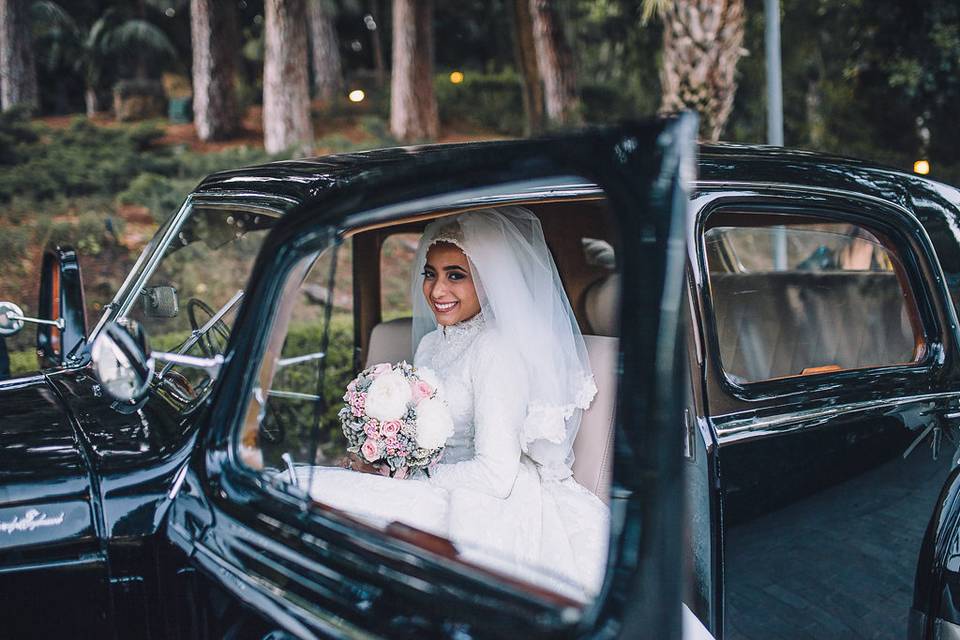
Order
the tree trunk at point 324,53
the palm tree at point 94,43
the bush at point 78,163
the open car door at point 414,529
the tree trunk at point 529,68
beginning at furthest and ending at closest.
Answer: the palm tree at point 94,43
the tree trunk at point 324,53
the tree trunk at point 529,68
the bush at point 78,163
the open car door at point 414,529

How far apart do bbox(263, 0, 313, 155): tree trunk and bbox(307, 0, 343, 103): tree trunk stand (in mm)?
7565

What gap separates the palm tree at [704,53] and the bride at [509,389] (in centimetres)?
530

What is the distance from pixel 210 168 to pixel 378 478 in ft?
35.8

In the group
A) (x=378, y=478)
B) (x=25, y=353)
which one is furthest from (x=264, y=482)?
(x=25, y=353)

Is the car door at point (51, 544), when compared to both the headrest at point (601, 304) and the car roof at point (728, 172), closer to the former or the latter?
the car roof at point (728, 172)

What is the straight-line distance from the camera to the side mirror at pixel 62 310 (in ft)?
9.40

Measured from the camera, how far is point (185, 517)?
64.7 inches

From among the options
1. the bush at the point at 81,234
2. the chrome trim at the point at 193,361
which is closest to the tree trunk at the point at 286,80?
the bush at the point at 81,234

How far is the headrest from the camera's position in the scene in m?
2.85

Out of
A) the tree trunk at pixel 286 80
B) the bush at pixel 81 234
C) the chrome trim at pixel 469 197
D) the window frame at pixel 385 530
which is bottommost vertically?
the window frame at pixel 385 530

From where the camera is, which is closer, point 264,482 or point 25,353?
point 264,482

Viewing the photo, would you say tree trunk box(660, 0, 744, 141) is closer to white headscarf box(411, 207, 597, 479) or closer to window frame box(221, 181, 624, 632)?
white headscarf box(411, 207, 597, 479)

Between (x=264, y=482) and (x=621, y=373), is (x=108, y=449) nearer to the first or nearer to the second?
(x=264, y=482)

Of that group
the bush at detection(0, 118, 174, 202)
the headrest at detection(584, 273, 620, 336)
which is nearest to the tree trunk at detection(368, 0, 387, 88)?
the bush at detection(0, 118, 174, 202)
